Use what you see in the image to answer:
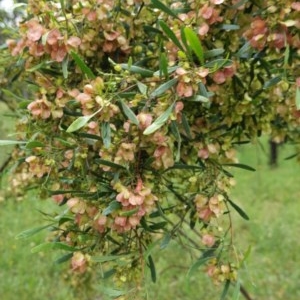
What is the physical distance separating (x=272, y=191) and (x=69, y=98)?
501cm

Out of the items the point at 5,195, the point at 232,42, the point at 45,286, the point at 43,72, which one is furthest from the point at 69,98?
the point at 45,286

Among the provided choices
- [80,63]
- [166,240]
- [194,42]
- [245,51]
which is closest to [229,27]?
[245,51]

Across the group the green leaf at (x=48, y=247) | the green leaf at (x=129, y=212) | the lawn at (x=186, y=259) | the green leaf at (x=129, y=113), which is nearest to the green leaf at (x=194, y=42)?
the green leaf at (x=129, y=113)

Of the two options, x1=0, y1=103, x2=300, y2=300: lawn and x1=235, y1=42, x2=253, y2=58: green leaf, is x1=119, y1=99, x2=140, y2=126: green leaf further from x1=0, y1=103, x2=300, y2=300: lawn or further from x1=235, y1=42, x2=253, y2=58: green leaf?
x1=0, y1=103, x2=300, y2=300: lawn

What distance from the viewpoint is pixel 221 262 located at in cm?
88

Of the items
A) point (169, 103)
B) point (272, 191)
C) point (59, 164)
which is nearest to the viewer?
point (169, 103)

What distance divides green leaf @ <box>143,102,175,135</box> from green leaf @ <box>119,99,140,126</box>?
0.08ft

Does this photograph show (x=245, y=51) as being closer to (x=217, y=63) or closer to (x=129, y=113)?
(x=217, y=63)

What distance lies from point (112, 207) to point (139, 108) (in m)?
0.15

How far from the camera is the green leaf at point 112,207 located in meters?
0.72

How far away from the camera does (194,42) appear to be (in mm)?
680

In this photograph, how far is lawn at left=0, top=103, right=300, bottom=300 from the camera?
10.3ft

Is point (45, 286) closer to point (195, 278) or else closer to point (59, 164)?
point (195, 278)

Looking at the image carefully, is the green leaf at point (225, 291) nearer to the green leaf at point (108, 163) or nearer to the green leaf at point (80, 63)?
the green leaf at point (108, 163)
